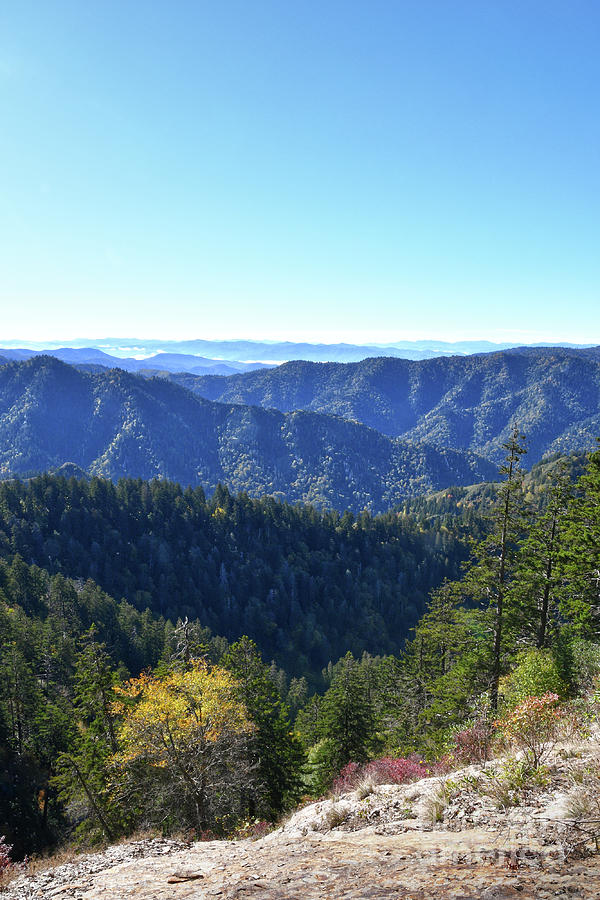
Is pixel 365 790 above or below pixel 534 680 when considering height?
above

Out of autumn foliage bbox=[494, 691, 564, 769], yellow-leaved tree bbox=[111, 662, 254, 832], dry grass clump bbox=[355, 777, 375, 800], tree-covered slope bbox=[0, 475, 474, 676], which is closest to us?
autumn foliage bbox=[494, 691, 564, 769]

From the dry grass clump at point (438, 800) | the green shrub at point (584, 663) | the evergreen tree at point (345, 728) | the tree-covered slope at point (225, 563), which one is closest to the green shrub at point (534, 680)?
the green shrub at point (584, 663)

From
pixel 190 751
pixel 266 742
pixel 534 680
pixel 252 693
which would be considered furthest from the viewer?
pixel 252 693

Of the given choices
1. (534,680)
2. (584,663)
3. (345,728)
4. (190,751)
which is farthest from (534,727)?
(345,728)

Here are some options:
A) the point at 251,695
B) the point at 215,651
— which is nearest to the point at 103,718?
the point at 251,695

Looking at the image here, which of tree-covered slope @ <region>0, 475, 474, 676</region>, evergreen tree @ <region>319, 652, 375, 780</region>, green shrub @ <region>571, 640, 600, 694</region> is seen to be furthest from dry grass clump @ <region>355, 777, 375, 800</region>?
tree-covered slope @ <region>0, 475, 474, 676</region>

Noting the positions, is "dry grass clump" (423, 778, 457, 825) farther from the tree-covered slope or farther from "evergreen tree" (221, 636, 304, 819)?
the tree-covered slope

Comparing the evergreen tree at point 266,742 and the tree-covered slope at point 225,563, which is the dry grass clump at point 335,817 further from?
the tree-covered slope at point 225,563

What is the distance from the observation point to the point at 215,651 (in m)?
95.7

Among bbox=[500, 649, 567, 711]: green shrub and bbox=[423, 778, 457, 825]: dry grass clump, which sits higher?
bbox=[423, 778, 457, 825]: dry grass clump

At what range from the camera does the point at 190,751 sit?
22.4m

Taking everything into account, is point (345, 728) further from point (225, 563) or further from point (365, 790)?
point (225, 563)

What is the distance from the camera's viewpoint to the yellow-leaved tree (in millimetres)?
21734

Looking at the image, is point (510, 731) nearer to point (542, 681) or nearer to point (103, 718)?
point (542, 681)
